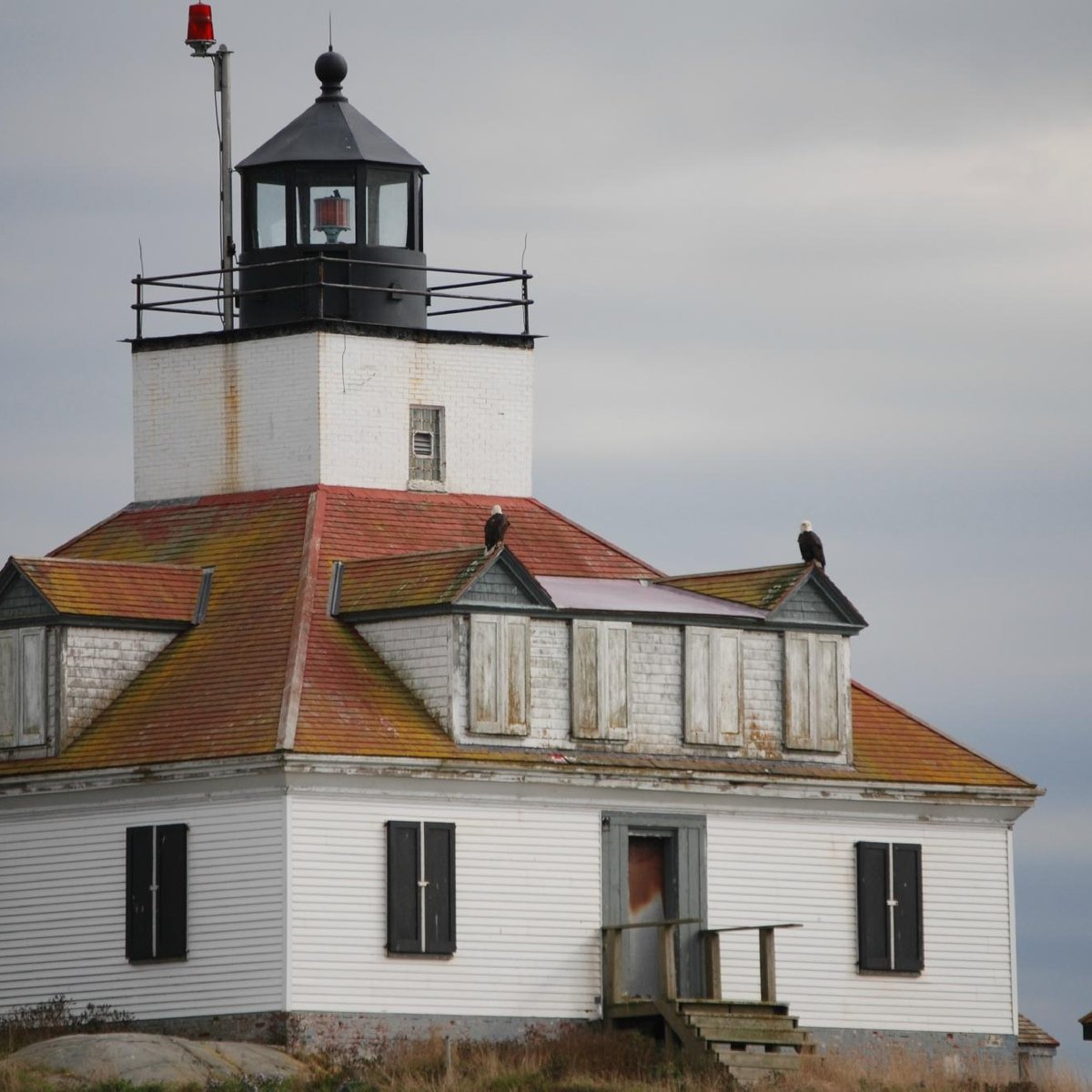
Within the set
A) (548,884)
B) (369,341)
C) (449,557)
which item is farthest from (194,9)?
(548,884)

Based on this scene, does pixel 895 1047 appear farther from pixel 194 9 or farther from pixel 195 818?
pixel 194 9

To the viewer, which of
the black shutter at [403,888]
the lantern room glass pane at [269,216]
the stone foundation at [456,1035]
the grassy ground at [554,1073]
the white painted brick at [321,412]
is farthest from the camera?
the lantern room glass pane at [269,216]

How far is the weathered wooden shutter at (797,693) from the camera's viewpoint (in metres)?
48.9

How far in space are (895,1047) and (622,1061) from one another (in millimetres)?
5691

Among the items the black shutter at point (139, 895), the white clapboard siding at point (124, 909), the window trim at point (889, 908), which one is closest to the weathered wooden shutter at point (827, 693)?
the window trim at point (889, 908)

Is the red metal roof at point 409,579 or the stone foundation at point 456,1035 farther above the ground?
the red metal roof at point 409,579

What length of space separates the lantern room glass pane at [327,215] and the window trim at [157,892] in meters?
10.7

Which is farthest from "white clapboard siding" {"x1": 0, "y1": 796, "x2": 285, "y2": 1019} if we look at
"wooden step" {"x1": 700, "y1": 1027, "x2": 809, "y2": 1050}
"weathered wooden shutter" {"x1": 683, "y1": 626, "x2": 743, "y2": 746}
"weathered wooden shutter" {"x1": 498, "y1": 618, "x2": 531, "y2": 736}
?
"weathered wooden shutter" {"x1": 683, "y1": 626, "x2": 743, "y2": 746}

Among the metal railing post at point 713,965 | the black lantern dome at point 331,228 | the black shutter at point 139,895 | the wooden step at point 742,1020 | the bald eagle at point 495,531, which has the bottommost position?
the wooden step at point 742,1020

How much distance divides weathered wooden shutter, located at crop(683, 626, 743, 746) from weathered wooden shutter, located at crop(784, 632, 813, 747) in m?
0.84

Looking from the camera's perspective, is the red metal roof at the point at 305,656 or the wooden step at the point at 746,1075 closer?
the wooden step at the point at 746,1075

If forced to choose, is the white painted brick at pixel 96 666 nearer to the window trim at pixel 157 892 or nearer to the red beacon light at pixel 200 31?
the window trim at pixel 157 892

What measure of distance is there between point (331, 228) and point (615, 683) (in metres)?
9.05

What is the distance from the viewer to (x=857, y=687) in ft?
171
